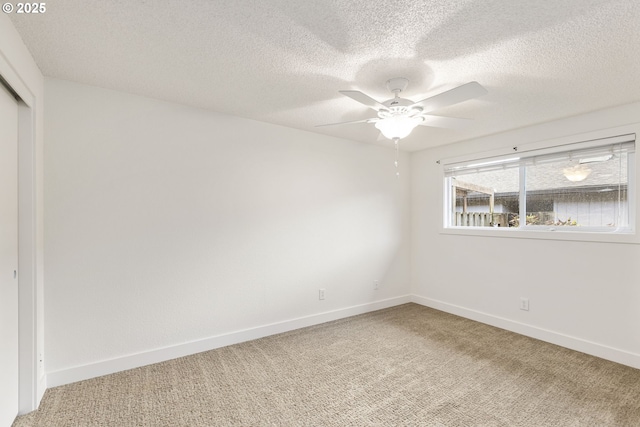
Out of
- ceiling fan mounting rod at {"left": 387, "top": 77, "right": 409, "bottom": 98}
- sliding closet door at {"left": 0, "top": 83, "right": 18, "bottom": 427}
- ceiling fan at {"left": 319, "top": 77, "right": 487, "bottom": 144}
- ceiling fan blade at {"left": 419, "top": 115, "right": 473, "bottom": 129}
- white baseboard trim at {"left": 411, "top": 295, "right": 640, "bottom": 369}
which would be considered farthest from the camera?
white baseboard trim at {"left": 411, "top": 295, "right": 640, "bottom": 369}

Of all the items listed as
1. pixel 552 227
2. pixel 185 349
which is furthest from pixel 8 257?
pixel 552 227

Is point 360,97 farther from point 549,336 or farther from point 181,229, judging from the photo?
point 549,336

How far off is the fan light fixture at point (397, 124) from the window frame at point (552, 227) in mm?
1802

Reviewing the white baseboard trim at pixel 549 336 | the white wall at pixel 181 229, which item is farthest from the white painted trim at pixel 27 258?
the white baseboard trim at pixel 549 336

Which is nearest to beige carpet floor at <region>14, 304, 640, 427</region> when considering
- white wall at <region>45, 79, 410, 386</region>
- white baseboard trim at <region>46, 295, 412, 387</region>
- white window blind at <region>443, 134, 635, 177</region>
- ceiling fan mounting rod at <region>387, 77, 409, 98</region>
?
white baseboard trim at <region>46, 295, 412, 387</region>

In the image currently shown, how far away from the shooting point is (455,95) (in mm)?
1832

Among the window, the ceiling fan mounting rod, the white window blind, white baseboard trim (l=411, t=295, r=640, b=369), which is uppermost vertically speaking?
the ceiling fan mounting rod

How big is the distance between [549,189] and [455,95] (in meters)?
2.23

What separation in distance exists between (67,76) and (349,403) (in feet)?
10.1

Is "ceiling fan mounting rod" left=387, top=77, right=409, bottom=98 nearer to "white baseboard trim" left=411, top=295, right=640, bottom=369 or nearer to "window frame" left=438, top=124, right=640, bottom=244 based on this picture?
"window frame" left=438, top=124, right=640, bottom=244

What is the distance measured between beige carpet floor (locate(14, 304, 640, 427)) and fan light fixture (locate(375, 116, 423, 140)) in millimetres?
1905

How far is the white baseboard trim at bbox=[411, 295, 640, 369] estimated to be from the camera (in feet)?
8.73

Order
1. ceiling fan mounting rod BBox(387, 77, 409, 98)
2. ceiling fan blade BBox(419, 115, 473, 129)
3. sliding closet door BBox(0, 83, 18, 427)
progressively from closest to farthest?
sliding closet door BBox(0, 83, 18, 427) < ceiling fan mounting rod BBox(387, 77, 409, 98) < ceiling fan blade BBox(419, 115, 473, 129)

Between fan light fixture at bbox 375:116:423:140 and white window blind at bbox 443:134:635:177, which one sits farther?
white window blind at bbox 443:134:635:177
